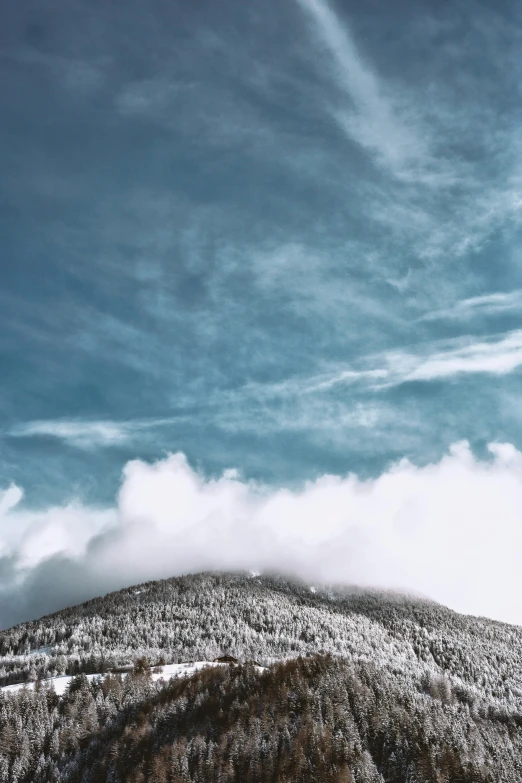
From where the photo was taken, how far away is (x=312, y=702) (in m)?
183

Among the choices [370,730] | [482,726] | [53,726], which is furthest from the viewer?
[482,726]

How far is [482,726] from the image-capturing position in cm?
19800

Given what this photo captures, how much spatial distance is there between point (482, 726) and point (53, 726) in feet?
507

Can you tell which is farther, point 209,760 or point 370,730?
point 370,730

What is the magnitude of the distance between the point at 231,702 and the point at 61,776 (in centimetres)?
5813

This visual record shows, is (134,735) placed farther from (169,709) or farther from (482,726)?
(482,726)

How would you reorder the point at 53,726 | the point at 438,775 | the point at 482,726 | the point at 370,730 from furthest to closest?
1. the point at 482,726
2. the point at 53,726
3. the point at 370,730
4. the point at 438,775

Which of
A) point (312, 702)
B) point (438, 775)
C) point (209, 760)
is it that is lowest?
point (438, 775)

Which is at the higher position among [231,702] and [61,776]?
[231,702]

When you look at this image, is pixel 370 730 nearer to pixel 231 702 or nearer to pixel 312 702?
pixel 312 702

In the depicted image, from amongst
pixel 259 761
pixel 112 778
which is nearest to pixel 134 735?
pixel 112 778

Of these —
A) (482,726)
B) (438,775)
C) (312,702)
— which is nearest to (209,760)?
(312,702)

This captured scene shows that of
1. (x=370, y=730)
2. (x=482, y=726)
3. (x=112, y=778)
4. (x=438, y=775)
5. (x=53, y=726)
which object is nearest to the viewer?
(x=438, y=775)

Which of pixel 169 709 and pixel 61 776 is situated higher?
pixel 169 709
